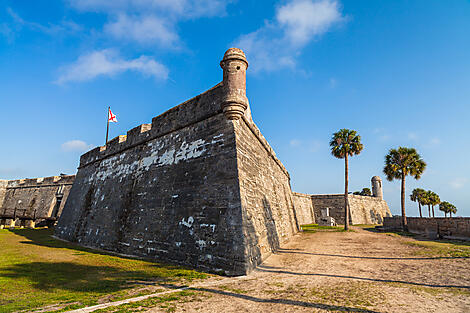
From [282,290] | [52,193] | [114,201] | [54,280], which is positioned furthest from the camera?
[52,193]

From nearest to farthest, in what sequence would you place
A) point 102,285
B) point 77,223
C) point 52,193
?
point 102,285 < point 77,223 < point 52,193

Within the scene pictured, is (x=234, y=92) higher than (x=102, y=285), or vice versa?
(x=234, y=92)

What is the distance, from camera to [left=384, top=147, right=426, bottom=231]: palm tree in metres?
22.4

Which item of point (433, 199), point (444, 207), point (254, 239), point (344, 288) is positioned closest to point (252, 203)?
point (254, 239)

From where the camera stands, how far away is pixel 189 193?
9.40 metres

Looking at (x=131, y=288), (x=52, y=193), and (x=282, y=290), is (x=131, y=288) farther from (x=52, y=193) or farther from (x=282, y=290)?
(x=52, y=193)

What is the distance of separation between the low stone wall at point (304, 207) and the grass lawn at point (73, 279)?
25.1 m

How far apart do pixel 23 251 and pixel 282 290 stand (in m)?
11.7

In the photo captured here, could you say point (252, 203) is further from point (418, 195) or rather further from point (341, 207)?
point (418, 195)

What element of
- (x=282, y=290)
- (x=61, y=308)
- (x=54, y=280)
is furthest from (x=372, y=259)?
(x=54, y=280)

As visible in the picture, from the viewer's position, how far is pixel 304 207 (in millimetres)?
33688

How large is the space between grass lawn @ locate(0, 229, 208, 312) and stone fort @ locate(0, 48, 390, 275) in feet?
3.66

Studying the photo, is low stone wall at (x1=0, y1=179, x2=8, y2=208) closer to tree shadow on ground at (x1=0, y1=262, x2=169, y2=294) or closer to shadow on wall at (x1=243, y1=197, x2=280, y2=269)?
tree shadow on ground at (x1=0, y1=262, x2=169, y2=294)

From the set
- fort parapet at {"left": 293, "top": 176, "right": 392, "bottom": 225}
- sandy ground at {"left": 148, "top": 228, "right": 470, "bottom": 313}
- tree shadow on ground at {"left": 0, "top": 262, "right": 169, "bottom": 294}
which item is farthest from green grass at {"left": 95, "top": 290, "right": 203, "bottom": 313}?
fort parapet at {"left": 293, "top": 176, "right": 392, "bottom": 225}
